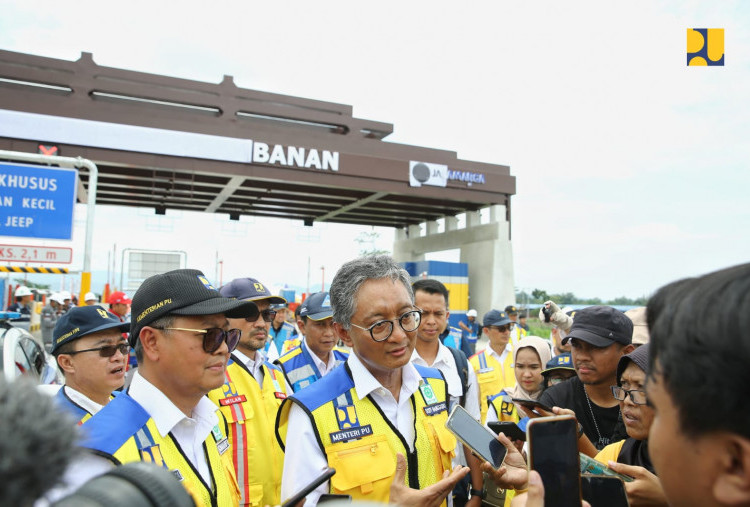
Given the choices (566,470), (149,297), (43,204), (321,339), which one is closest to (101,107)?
(43,204)

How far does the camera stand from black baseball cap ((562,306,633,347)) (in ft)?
10.3

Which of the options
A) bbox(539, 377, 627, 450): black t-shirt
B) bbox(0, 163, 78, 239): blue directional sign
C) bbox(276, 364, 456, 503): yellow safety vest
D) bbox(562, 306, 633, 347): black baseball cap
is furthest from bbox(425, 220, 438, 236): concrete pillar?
bbox(276, 364, 456, 503): yellow safety vest

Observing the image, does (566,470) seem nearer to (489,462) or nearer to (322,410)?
(489,462)

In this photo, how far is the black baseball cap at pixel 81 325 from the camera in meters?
3.37

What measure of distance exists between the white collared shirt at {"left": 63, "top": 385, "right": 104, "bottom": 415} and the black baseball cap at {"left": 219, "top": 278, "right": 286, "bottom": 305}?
1.33m

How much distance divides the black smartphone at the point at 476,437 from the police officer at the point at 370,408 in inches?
4.4

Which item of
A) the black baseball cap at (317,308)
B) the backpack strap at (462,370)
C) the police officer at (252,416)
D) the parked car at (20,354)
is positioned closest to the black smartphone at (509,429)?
the backpack strap at (462,370)

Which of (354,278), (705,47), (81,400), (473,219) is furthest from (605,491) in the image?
(473,219)

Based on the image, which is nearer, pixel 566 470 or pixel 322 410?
pixel 566 470

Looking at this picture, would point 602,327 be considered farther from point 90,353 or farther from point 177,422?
point 90,353

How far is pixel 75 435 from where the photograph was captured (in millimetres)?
696

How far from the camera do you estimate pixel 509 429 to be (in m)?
2.21

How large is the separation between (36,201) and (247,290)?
5186 millimetres

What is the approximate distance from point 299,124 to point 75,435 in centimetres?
2344
